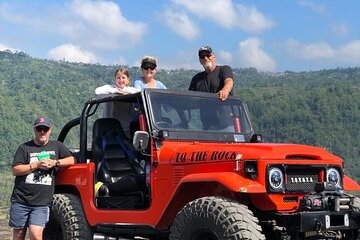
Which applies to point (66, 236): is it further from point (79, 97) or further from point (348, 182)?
point (79, 97)

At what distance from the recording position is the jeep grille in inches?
210

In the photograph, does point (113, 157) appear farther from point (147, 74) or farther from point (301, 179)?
point (301, 179)

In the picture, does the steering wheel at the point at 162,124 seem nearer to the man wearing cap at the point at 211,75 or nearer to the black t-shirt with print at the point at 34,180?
the man wearing cap at the point at 211,75

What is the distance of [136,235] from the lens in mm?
6352

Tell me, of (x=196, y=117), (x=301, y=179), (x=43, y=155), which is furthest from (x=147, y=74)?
(x=301, y=179)

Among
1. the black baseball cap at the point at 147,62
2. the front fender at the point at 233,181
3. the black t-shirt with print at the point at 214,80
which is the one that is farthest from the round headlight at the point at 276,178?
the black baseball cap at the point at 147,62

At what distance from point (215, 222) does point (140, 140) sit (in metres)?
1.29

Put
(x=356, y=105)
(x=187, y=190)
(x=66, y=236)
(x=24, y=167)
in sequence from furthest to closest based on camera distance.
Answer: (x=356, y=105), (x=66, y=236), (x=24, y=167), (x=187, y=190)

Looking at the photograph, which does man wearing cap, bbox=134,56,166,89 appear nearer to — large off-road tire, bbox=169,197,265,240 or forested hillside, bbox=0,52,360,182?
large off-road tire, bbox=169,197,265,240

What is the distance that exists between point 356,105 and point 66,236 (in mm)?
157226

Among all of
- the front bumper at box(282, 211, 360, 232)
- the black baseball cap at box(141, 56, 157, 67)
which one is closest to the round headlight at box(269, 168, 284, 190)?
the front bumper at box(282, 211, 360, 232)

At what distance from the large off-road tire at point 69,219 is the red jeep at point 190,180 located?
1 centimetres

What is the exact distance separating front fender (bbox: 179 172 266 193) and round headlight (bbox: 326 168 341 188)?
2.81ft

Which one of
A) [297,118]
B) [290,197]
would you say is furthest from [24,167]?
[297,118]
